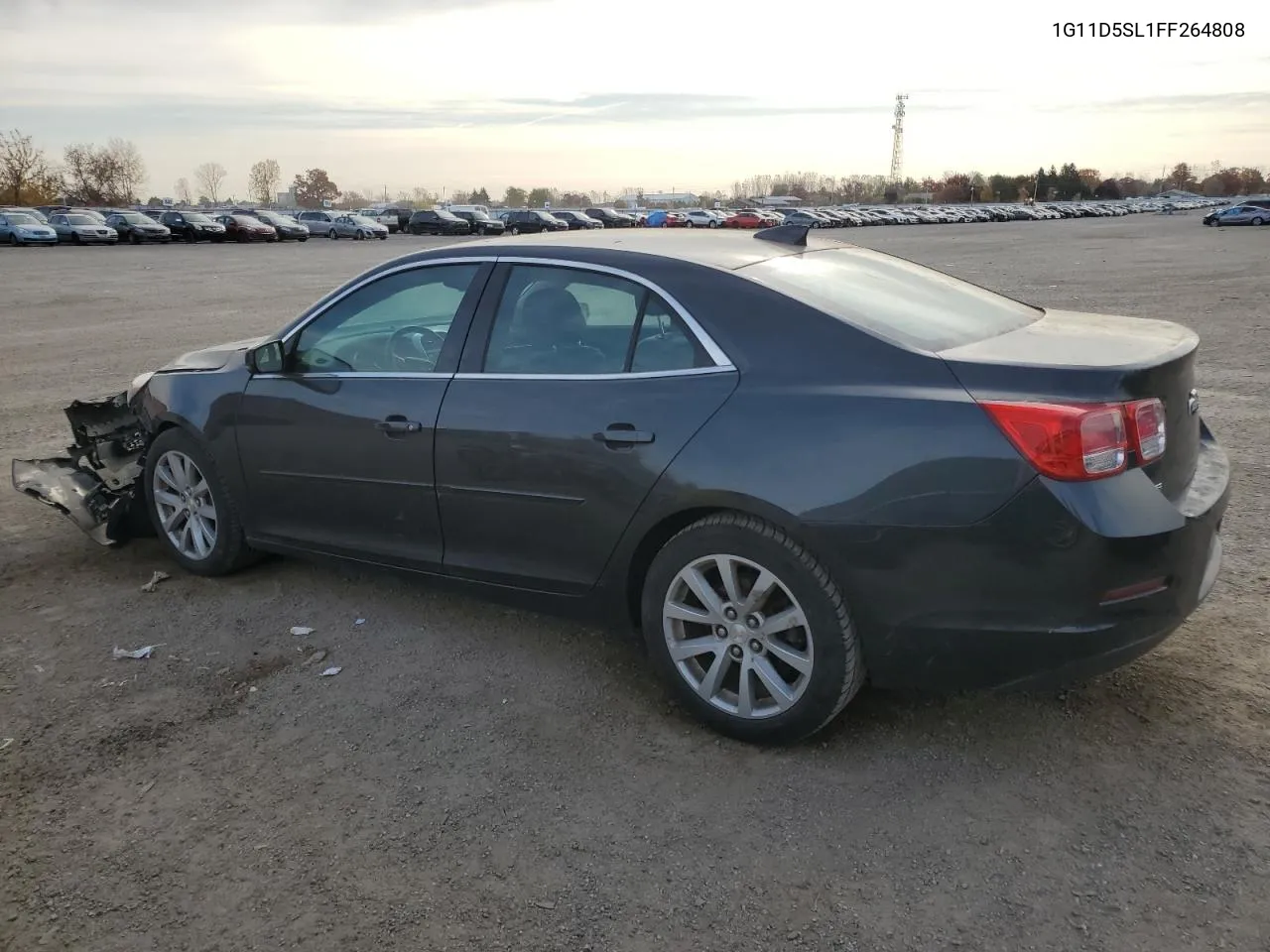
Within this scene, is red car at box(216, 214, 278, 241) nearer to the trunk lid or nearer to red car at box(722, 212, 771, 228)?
red car at box(722, 212, 771, 228)

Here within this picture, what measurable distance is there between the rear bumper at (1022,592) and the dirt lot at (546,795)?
0.42 m

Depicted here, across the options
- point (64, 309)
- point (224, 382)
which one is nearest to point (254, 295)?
point (64, 309)

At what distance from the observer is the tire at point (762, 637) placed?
319cm

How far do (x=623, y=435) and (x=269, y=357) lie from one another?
1.99 metres

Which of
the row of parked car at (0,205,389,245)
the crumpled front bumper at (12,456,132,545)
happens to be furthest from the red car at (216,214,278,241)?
the crumpled front bumper at (12,456,132,545)

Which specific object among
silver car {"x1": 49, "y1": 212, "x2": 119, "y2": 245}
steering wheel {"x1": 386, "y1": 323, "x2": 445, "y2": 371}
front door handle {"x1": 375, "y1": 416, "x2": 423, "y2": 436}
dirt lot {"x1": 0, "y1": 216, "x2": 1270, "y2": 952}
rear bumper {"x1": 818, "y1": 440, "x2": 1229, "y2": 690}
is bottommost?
silver car {"x1": 49, "y1": 212, "x2": 119, "y2": 245}

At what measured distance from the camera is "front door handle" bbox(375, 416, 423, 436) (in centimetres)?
408

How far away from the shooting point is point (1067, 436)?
2.88m

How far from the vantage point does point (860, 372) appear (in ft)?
10.4

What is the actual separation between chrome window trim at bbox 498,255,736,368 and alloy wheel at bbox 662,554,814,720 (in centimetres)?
67

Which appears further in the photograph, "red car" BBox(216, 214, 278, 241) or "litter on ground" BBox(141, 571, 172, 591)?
"red car" BBox(216, 214, 278, 241)

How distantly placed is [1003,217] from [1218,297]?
86224 mm

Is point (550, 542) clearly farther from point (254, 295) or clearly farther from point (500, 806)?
point (254, 295)

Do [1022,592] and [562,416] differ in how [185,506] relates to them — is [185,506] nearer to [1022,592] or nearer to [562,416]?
[562,416]
